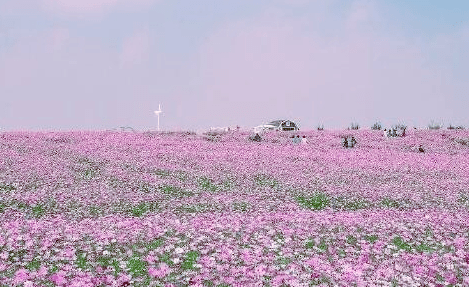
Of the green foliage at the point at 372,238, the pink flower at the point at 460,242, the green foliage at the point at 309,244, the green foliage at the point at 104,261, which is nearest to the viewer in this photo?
the green foliage at the point at 104,261

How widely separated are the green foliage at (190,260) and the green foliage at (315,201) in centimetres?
1208

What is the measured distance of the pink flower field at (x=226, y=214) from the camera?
39.4 ft

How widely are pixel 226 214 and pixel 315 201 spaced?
6.47m

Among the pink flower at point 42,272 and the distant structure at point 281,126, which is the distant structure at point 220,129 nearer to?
the distant structure at point 281,126

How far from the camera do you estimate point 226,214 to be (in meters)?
21.5

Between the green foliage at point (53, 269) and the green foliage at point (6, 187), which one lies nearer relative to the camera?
the green foliage at point (53, 269)

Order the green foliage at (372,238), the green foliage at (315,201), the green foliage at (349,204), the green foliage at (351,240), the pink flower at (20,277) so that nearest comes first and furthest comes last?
the pink flower at (20,277)
the green foliage at (351,240)
the green foliage at (372,238)
the green foliage at (315,201)
the green foliage at (349,204)

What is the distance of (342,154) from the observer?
50.0 metres

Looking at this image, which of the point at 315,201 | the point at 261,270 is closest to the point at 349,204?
the point at 315,201

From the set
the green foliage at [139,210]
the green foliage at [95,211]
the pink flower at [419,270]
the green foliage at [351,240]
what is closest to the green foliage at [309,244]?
the green foliage at [351,240]

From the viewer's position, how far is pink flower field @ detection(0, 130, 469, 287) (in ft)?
39.4

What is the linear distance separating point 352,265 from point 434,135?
59.2 meters

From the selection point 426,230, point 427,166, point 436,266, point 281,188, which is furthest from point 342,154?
point 436,266

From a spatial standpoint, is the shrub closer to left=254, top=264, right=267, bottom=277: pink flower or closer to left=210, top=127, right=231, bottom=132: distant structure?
left=210, top=127, right=231, bottom=132: distant structure
